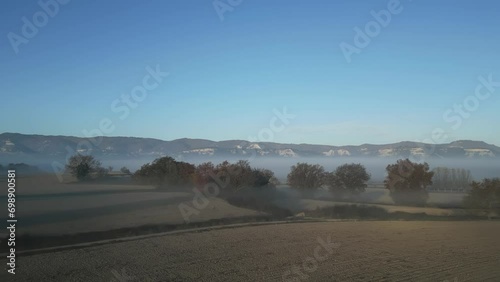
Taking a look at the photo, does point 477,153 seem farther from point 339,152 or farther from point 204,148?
point 204,148

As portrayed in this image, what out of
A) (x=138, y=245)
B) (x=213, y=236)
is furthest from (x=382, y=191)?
(x=138, y=245)

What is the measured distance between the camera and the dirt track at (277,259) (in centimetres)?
1639

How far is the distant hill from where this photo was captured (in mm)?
96188

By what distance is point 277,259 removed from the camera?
19.7 meters

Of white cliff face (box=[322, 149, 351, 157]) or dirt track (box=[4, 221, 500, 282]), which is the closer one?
dirt track (box=[4, 221, 500, 282])

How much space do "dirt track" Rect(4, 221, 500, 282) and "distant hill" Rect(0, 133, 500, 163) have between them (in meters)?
66.8

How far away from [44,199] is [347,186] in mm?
53699

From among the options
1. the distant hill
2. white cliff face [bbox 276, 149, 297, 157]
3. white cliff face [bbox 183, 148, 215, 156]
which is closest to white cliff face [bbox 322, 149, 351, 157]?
the distant hill

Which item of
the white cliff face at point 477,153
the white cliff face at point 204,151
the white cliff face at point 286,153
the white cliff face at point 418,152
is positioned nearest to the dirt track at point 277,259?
the white cliff face at point 418,152

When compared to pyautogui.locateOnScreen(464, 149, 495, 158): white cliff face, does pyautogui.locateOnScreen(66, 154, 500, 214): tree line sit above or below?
A: below

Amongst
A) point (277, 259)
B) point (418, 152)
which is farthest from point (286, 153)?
point (277, 259)

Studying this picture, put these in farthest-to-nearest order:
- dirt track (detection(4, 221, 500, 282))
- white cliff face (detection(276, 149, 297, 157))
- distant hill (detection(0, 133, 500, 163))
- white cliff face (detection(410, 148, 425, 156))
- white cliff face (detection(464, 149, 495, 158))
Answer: white cliff face (detection(276, 149, 297, 157)) < white cliff face (detection(464, 149, 495, 158)) < distant hill (detection(0, 133, 500, 163)) < white cliff face (detection(410, 148, 425, 156)) < dirt track (detection(4, 221, 500, 282))

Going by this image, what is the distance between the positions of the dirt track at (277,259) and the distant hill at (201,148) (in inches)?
2629

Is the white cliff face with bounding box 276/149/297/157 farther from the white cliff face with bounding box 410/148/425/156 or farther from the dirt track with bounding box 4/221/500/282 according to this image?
the dirt track with bounding box 4/221/500/282
